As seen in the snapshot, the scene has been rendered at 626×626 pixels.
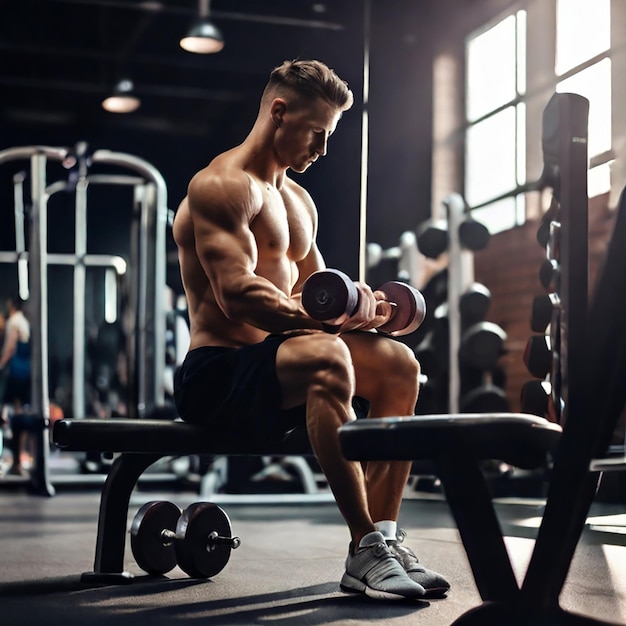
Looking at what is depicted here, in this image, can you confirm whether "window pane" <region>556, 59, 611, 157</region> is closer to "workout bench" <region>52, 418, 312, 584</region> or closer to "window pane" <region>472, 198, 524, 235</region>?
"window pane" <region>472, 198, 524, 235</region>

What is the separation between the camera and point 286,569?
2418 mm

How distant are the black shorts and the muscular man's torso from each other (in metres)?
0.05

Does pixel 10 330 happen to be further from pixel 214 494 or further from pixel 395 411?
pixel 395 411

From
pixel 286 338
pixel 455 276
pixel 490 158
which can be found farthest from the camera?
pixel 490 158

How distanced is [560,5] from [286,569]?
17.9 feet

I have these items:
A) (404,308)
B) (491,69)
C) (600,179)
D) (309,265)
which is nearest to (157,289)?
(600,179)

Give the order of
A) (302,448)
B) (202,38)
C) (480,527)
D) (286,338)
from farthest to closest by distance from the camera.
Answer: (202,38), (302,448), (286,338), (480,527)

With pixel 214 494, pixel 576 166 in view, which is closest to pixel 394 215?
pixel 214 494

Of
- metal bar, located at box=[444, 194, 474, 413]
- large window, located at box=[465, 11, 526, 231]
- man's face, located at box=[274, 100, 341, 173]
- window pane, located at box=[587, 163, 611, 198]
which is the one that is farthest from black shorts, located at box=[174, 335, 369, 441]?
large window, located at box=[465, 11, 526, 231]

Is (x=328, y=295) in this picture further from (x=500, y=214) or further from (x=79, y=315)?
(x=500, y=214)

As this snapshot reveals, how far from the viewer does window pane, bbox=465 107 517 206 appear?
7277mm

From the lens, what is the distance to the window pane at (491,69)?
7.43 metres

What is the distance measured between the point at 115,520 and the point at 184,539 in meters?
0.16

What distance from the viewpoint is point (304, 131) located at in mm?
2207
